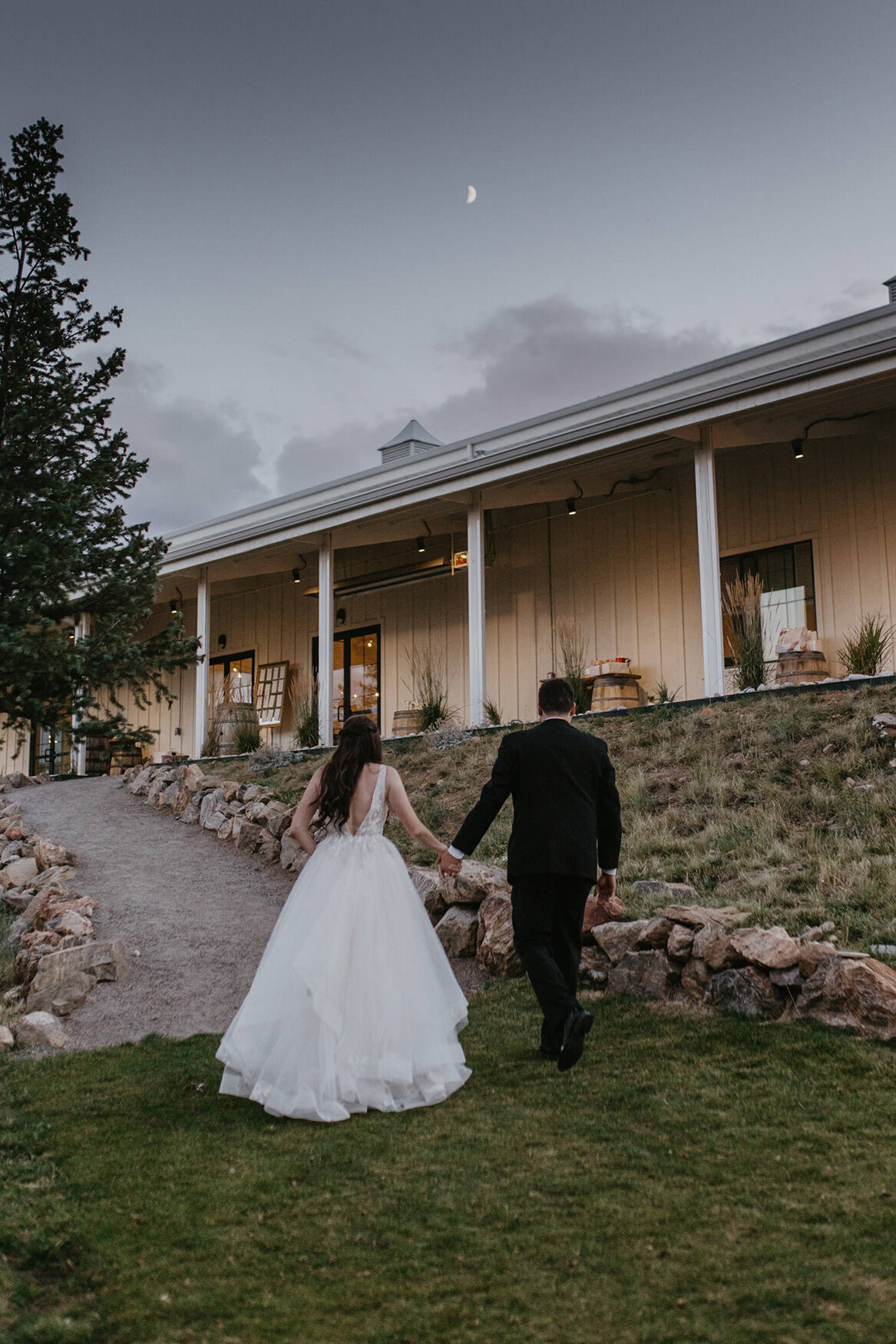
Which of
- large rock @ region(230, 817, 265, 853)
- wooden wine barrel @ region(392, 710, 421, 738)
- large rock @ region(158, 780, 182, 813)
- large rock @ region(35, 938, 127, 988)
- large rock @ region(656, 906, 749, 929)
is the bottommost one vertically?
large rock @ region(35, 938, 127, 988)

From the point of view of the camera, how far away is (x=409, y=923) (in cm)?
463

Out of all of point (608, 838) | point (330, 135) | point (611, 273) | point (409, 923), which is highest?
point (330, 135)

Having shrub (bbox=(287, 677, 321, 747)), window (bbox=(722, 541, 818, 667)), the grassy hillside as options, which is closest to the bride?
the grassy hillside

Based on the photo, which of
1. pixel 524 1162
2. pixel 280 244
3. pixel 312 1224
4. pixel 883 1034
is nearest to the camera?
pixel 312 1224

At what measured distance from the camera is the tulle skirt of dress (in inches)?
166

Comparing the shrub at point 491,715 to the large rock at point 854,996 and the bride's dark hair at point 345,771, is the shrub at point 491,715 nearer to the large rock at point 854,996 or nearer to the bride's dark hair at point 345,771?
the bride's dark hair at point 345,771

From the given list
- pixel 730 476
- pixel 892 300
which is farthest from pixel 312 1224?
pixel 892 300

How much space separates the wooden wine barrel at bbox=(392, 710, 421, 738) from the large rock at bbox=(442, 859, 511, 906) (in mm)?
6381

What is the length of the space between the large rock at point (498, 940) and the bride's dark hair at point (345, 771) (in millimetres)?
1659

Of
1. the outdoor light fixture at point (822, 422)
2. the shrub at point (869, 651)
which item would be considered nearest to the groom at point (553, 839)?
the shrub at point (869, 651)

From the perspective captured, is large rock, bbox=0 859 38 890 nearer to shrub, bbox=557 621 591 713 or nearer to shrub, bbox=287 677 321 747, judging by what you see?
shrub, bbox=287 677 321 747

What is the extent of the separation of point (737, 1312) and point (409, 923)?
91.9 inches

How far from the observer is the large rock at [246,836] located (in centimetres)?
994

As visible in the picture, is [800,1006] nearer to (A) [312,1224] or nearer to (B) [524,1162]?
(B) [524,1162]
